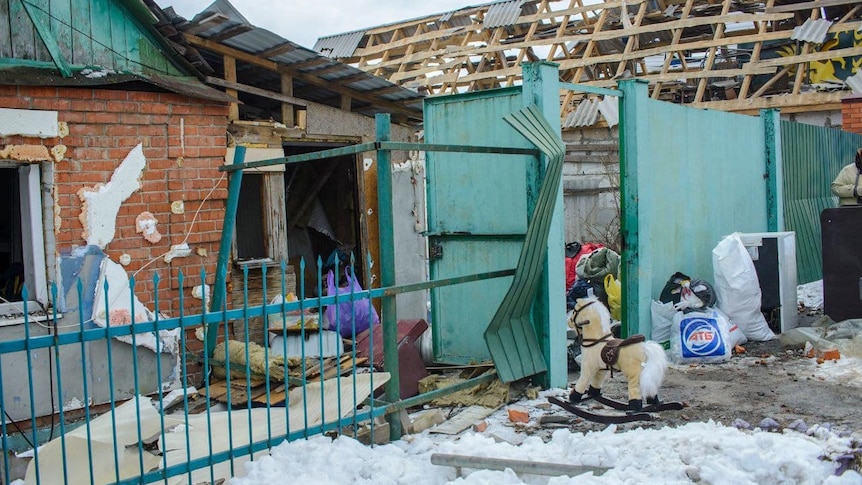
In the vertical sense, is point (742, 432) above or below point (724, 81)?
below

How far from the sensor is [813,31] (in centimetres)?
1475

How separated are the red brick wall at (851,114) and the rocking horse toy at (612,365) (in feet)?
33.3

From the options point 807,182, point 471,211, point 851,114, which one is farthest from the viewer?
point 851,114

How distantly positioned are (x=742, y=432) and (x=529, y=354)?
177cm

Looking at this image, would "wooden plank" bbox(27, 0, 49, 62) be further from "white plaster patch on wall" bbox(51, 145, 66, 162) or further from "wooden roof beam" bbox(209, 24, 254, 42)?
"wooden roof beam" bbox(209, 24, 254, 42)

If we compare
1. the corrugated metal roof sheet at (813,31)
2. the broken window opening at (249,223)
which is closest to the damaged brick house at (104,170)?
the broken window opening at (249,223)

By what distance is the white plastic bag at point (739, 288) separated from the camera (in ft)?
25.3

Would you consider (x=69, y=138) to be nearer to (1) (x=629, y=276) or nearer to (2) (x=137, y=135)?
(2) (x=137, y=135)

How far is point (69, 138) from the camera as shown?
250 inches

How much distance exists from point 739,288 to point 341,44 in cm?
1557

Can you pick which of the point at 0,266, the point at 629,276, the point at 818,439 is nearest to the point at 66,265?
the point at 0,266

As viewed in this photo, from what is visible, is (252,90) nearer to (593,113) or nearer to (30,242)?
(30,242)

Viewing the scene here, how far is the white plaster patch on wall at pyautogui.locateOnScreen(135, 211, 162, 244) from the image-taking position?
672cm

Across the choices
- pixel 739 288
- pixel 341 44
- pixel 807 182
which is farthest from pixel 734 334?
pixel 341 44
